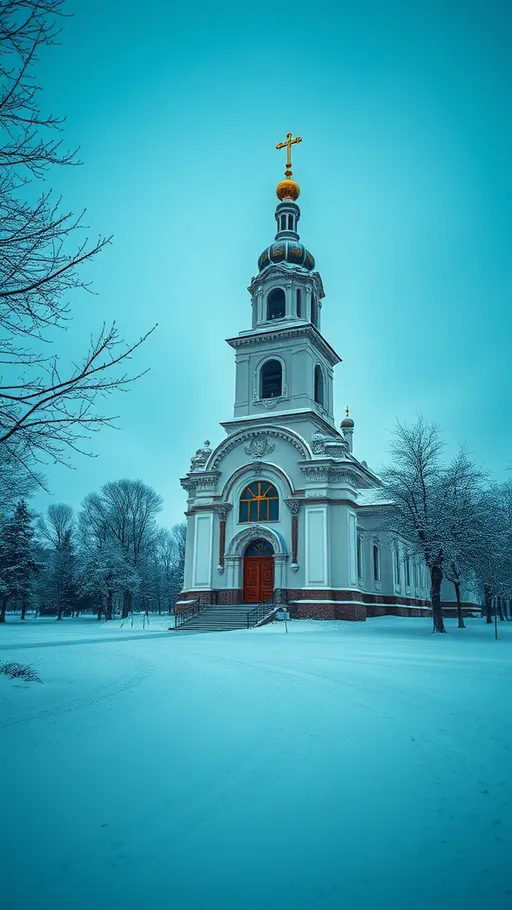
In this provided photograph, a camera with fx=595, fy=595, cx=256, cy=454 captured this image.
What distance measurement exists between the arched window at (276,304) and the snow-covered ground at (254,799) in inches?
1256

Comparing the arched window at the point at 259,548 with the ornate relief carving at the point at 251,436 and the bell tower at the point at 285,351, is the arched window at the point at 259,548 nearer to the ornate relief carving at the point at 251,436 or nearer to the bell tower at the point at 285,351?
the ornate relief carving at the point at 251,436

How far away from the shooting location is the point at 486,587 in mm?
35750

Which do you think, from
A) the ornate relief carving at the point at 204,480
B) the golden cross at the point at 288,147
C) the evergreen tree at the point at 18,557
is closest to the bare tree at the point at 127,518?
the evergreen tree at the point at 18,557

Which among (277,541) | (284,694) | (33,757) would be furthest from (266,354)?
(33,757)

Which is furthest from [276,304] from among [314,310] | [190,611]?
[190,611]

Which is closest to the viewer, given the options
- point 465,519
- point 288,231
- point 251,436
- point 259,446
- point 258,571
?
point 465,519

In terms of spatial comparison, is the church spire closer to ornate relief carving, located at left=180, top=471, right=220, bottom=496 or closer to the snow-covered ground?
ornate relief carving, located at left=180, top=471, right=220, bottom=496

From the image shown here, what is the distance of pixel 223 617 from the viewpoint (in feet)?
91.2

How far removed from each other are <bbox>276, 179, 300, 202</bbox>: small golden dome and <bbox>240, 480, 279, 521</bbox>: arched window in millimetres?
20914

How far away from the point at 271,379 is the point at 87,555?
23.5 m

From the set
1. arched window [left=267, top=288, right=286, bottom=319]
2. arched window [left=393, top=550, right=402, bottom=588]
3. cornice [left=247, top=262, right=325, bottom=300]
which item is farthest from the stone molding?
arched window [left=393, top=550, right=402, bottom=588]

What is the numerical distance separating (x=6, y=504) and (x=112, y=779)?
26910 mm

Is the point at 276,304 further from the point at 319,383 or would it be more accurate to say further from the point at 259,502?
the point at 259,502

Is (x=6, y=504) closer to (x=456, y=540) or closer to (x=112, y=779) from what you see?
(x=456, y=540)
